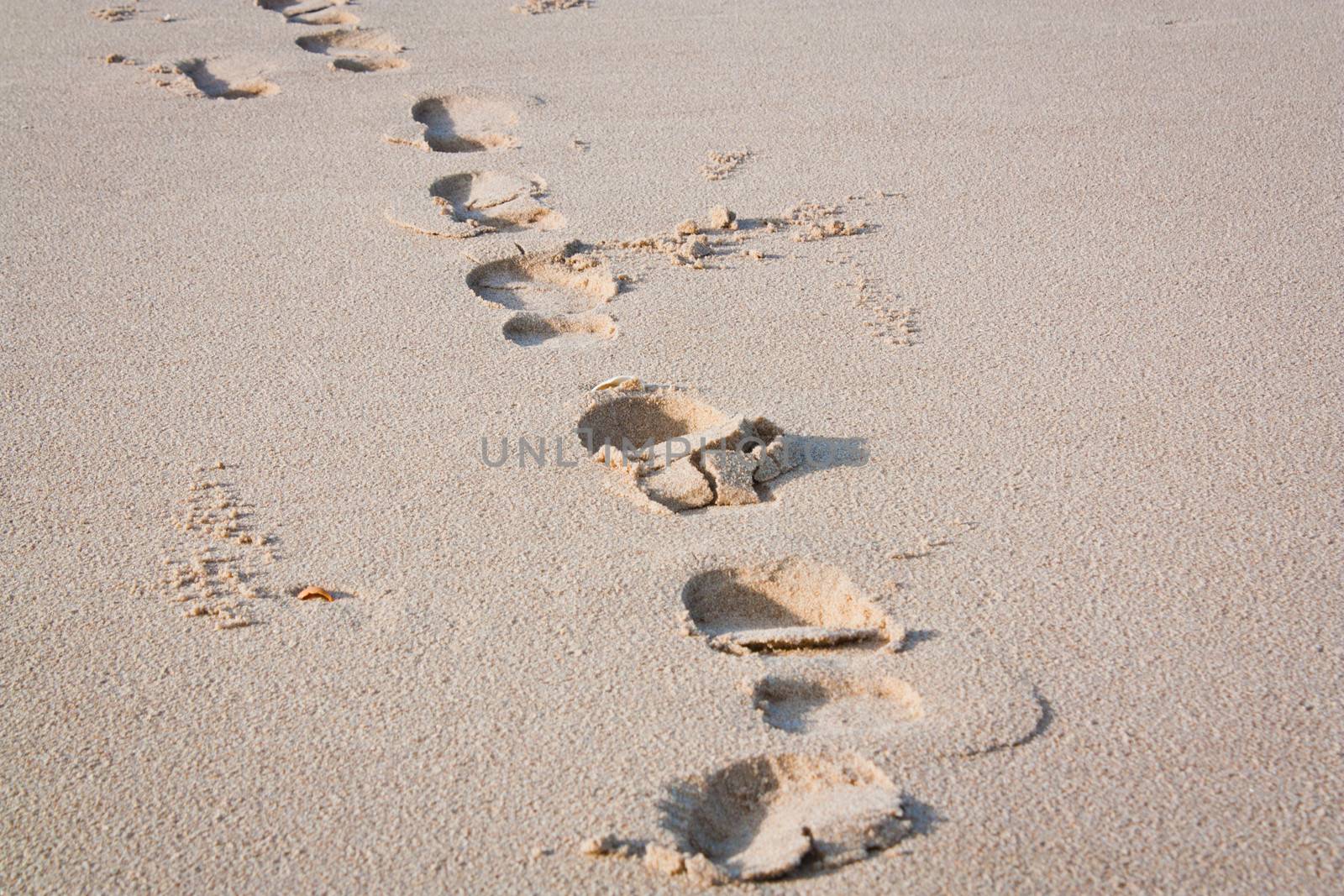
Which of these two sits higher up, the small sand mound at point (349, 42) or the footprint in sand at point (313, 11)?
the footprint in sand at point (313, 11)

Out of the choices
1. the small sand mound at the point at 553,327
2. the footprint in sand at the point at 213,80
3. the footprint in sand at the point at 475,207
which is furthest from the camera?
the footprint in sand at the point at 213,80

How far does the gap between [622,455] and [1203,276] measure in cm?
147

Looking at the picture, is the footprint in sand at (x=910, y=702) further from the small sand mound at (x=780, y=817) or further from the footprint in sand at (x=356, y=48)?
the footprint in sand at (x=356, y=48)

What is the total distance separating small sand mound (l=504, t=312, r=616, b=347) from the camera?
8.96ft

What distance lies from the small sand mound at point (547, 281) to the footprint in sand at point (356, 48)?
1707 mm

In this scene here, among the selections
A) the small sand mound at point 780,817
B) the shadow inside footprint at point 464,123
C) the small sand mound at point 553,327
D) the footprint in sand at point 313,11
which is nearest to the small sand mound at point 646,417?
the small sand mound at point 553,327

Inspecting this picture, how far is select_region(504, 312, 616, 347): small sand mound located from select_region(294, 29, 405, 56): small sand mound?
2.20 meters

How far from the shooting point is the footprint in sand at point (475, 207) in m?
3.19

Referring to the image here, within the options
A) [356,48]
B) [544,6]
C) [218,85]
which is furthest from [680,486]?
[544,6]

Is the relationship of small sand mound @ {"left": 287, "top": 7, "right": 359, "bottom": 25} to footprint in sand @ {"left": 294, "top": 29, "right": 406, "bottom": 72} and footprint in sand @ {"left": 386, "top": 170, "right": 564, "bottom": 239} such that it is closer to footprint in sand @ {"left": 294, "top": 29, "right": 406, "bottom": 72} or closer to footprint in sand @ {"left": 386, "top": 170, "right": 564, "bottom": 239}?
footprint in sand @ {"left": 294, "top": 29, "right": 406, "bottom": 72}

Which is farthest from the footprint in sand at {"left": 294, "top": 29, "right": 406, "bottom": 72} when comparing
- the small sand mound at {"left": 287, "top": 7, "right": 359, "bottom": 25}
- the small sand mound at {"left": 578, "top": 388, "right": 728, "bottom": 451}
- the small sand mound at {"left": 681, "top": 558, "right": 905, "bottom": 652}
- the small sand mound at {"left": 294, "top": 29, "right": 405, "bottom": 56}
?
the small sand mound at {"left": 681, "top": 558, "right": 905, "bottom": 652}

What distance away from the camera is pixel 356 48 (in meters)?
4.61

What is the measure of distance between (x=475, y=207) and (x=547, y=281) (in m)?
0.46

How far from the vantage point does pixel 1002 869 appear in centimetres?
144
